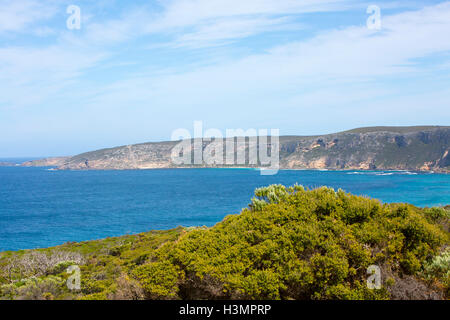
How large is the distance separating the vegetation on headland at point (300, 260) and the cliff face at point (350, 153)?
143404 millimetres

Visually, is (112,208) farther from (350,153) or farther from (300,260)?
(350,153)

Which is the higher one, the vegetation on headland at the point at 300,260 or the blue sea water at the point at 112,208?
the vegetation on headland at the point at 300,260

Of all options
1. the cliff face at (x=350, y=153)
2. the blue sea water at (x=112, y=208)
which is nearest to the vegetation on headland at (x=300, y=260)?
the blue sea water at (x=112, y=208)

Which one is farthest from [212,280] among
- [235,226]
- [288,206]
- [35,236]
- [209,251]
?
[35,236]

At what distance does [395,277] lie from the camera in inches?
367

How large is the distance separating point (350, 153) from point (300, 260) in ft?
535

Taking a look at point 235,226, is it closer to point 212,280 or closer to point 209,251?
point 209,251

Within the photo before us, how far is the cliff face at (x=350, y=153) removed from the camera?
140 m

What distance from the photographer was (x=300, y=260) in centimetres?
975
